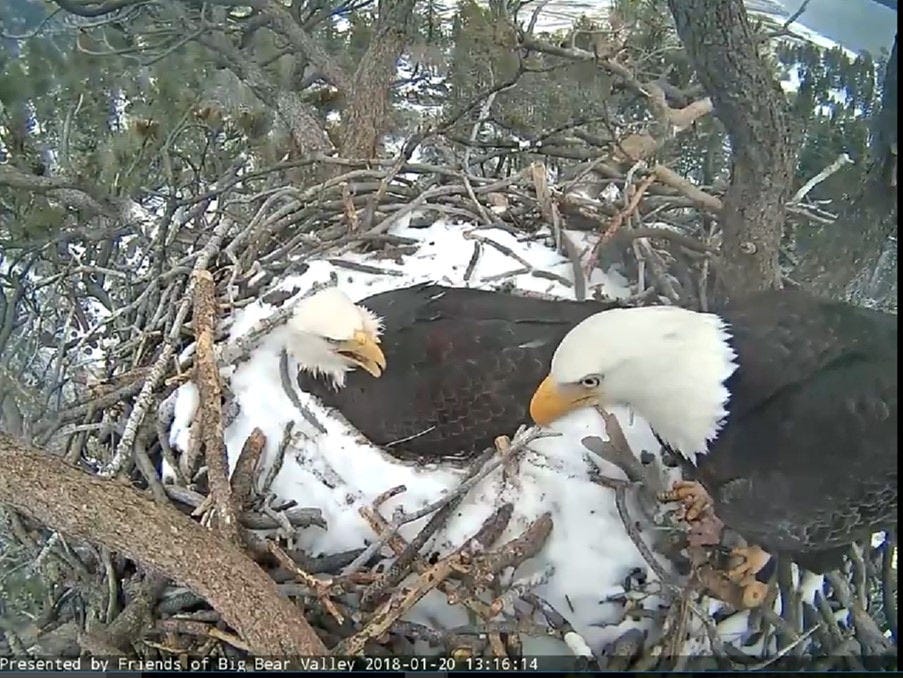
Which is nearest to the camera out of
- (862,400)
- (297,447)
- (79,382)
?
(862,400)

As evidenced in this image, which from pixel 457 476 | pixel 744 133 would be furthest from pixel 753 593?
pixel 744 133

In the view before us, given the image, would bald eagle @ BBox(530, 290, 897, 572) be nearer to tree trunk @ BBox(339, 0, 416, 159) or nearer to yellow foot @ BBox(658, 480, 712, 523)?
yellow foot @ BBox(658, 480, 712, 523)

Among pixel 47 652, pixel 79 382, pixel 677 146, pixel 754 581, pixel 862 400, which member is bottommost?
pixel 47 652

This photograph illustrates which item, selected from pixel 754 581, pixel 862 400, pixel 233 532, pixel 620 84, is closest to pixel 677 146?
pixel 620 84

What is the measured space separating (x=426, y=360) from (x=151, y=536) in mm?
291

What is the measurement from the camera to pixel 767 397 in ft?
2.27

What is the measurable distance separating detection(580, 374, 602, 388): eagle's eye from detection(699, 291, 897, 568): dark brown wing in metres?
0.12

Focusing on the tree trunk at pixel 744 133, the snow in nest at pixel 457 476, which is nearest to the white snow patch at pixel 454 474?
the snow in nest at pixel 457 476

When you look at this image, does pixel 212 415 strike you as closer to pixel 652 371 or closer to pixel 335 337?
pixel 335 337

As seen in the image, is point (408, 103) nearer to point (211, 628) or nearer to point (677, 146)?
point (677, 146)

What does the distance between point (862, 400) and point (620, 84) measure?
346 mm

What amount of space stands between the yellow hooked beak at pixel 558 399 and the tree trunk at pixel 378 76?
35 centimetres

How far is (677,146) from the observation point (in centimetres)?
74

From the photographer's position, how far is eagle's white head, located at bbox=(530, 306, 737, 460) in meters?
0.67
